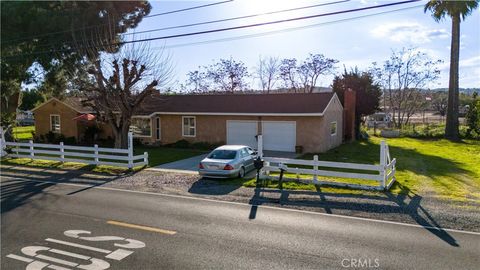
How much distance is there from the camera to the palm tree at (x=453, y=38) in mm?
31391

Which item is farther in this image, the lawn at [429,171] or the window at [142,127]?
the window at [142,127]

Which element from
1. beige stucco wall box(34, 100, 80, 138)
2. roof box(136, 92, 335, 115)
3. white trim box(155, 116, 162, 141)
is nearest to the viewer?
roof box(136, 92, 335, 115)

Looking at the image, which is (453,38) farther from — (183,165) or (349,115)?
(183,165)

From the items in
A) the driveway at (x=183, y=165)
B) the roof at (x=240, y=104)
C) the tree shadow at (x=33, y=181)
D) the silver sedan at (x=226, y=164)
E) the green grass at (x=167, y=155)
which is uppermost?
the roof at (x=240, y=104)

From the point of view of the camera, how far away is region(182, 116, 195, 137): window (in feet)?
87.2

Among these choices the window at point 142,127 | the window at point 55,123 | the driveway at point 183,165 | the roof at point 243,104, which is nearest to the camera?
the driveway at point 183,165

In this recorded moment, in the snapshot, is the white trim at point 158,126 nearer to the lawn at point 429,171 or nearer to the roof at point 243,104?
the roof at point 243,104

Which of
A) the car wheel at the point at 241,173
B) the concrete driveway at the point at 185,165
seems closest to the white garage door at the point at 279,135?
the concrete driveway at the point at 185,165

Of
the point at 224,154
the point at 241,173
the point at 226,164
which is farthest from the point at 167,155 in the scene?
the point at 226,164

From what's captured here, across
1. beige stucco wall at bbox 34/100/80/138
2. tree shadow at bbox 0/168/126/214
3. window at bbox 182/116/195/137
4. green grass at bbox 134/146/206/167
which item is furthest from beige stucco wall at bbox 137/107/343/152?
tree shadow at bbox 0/168/126/214

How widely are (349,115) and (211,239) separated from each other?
2502 centimetres

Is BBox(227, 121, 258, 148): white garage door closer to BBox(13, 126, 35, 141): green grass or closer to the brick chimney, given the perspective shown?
the brick chimney

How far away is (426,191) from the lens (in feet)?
39.2

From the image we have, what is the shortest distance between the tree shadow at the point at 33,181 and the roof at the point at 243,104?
8.45m
